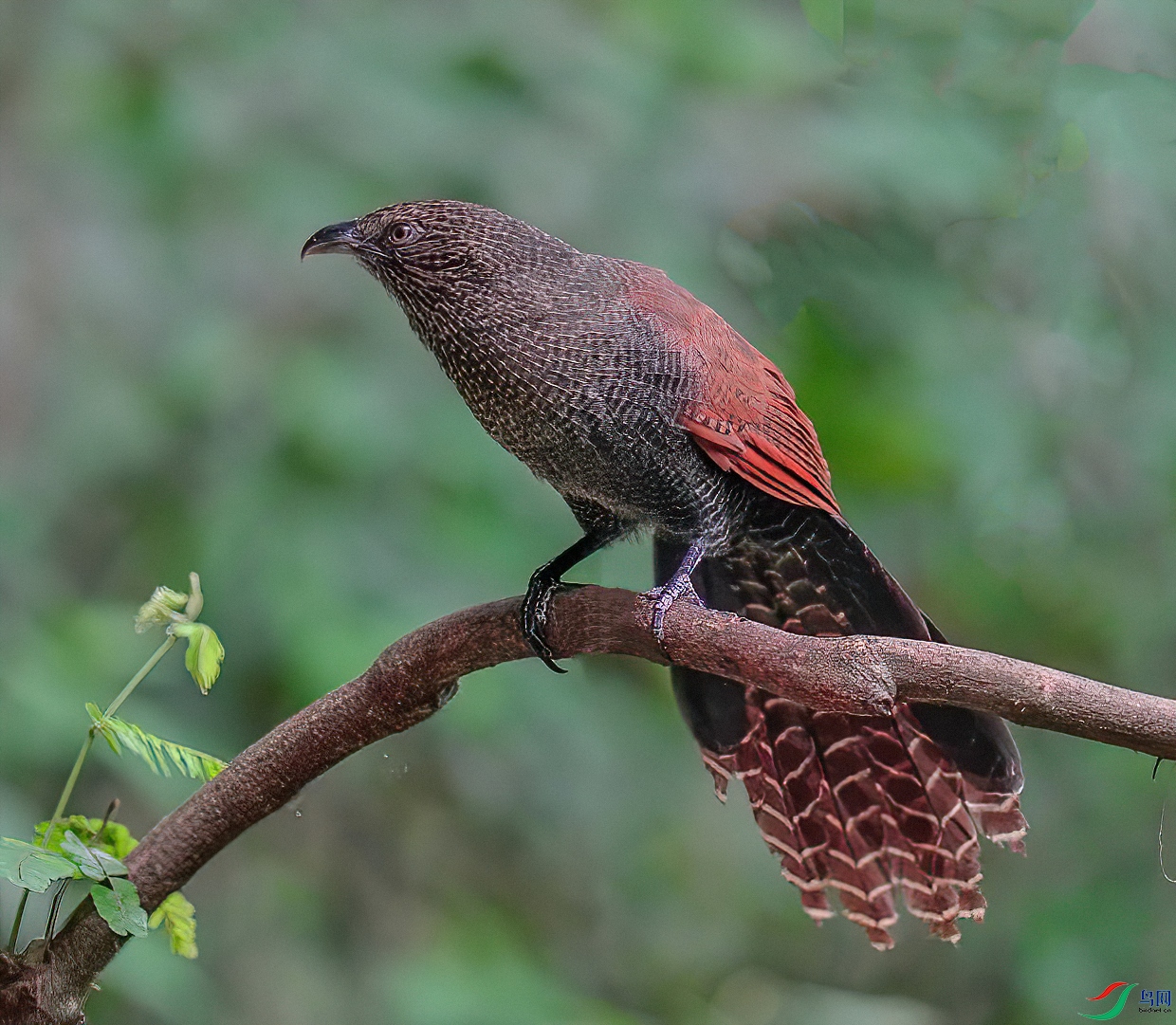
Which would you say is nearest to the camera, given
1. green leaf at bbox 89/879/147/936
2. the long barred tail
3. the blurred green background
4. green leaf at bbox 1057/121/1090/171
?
green leaf at bbox 89/879/147/936

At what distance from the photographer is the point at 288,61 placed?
3463 mm

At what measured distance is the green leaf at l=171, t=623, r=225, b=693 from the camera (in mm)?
1556

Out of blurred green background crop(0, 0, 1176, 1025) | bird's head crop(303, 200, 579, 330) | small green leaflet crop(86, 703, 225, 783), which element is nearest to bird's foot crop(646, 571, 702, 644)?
bird's head crop(303, 200, 579, 330)

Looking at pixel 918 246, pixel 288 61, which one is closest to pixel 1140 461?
pixel 918 246

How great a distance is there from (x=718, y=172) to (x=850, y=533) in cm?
179

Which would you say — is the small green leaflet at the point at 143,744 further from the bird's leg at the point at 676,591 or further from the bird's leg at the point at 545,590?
the bird's leg at the point at 676,591

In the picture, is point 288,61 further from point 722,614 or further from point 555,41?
point 722,614

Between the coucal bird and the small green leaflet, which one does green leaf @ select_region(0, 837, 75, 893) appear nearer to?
the small green leaflet

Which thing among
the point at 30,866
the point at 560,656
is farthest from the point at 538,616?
the point at 30,866

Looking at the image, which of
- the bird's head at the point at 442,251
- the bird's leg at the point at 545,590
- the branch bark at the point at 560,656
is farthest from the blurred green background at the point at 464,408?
the bird's head at the point at 442,251

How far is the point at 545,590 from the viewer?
207 cm
